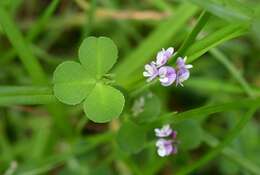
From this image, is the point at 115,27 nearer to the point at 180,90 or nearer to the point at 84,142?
the point at 180,90

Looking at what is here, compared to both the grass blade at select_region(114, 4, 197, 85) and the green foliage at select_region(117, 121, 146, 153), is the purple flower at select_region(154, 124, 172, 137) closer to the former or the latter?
the green foliage at select_region(117, 121, 146, 153)

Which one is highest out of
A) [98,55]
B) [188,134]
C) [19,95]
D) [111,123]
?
[98,55]

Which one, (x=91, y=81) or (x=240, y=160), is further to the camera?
(x=240, y=160)

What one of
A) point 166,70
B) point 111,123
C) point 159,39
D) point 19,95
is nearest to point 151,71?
point 166,70

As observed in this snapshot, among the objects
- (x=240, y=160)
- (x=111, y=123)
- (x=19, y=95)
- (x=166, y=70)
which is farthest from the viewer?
(x=111, y=123)

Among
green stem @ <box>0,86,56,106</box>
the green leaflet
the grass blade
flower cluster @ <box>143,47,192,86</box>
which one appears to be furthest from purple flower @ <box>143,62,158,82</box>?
the grass blade

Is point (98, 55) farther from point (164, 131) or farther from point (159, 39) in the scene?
point (159, 39)
